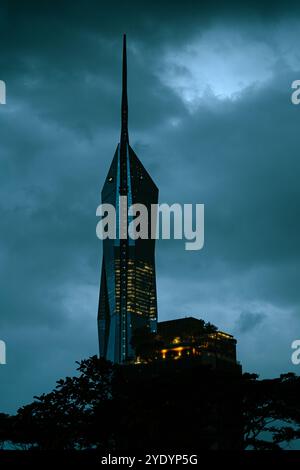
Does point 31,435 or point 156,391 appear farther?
point 31,435

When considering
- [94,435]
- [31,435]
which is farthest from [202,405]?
[31,435]

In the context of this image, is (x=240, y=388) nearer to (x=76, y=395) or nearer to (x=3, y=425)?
(x=76, y=395)

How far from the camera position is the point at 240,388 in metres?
87.1

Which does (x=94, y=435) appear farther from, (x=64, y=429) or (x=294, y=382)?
(x=294, y=382)
